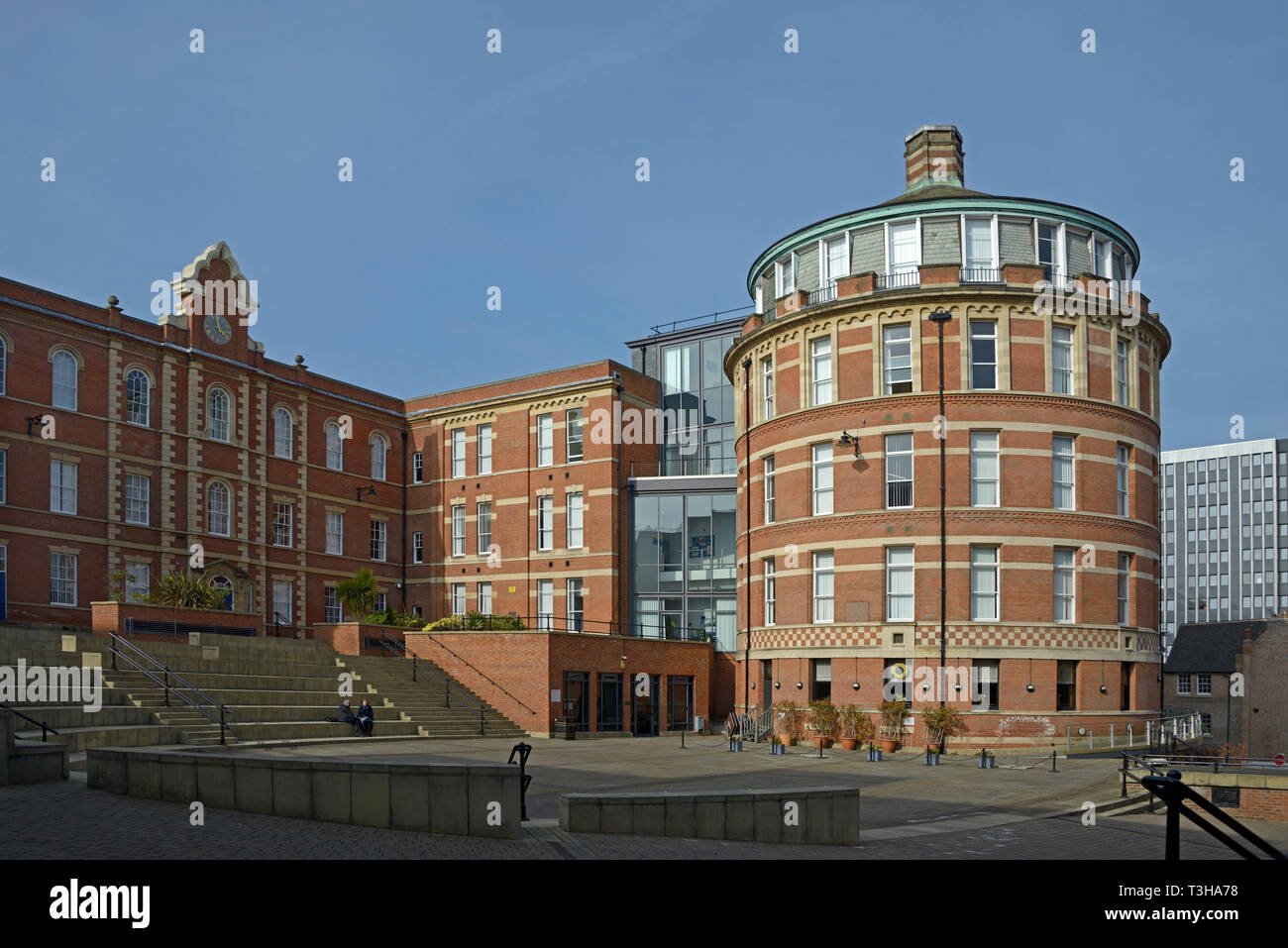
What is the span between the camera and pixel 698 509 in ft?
155

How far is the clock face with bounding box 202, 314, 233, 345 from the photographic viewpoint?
45875mm

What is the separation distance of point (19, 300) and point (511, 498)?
20953mm

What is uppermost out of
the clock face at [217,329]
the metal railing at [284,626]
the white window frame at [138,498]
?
the clock face at [217,329]

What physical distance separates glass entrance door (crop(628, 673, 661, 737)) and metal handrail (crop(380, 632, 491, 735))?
6108 millimetres

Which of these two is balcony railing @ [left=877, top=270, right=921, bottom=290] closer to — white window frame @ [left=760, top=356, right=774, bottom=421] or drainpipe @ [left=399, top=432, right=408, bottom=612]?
white window frame @ [left=760, top=356, right=774, bottom=421]

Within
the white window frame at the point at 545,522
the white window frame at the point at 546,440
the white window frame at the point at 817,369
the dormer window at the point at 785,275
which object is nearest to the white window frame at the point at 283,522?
the white window frame at the point at 545,522

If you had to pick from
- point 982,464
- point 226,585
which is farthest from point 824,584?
point 226,585

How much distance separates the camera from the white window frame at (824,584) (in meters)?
36.0

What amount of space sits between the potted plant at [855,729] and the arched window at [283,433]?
2744 cm

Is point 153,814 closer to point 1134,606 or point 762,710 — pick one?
point 762,710

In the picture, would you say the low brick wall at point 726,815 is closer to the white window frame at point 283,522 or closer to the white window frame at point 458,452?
the white window frame at point 283,522

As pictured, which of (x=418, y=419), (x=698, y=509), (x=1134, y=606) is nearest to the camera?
(x=1134, y=606)

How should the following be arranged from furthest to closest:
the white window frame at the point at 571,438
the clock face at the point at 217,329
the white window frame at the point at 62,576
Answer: the white window frame at the point at 571,438 < the clock face at the point at 217,329 < the white window frame at the point at 62,576
